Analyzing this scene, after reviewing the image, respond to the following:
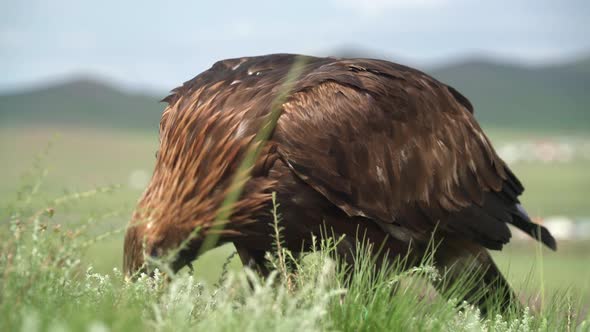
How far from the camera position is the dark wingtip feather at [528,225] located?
5414mm

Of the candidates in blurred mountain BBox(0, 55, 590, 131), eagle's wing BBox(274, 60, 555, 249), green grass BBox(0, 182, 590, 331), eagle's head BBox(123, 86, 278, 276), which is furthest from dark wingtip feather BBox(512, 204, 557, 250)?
blurred mountain BBox(0, 55, 590, 131)

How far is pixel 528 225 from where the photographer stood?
18.0ft

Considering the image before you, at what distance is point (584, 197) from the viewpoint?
39625 mm

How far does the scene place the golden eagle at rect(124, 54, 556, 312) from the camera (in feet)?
14.5

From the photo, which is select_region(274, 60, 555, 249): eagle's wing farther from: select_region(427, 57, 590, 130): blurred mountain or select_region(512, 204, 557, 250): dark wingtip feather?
select_region(427, 57, 590, 130): blurred mountain

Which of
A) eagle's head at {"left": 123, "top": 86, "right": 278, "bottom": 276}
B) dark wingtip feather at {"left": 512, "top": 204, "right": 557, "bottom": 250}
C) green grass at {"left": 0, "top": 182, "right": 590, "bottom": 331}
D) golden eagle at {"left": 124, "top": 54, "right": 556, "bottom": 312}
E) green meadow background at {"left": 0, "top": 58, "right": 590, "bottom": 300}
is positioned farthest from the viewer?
green meadow background at {"left": 0, "top": 58, "right": 590, "bottom": 300}

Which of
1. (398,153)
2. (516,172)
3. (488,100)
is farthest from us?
(488,100)

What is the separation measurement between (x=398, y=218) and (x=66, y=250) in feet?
7.19

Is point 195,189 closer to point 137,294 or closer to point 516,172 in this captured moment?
point 137,294

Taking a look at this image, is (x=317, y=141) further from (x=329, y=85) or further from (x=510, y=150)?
(x=510, y=150)

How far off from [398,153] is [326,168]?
0.64 m

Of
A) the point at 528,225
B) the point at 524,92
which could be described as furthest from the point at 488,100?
the point at 528,225

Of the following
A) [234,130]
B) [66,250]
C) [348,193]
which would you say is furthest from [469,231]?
[66,250]

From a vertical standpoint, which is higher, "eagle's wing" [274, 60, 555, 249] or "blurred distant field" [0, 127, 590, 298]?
"eagle's wing" [274, 60, 555, 249]
